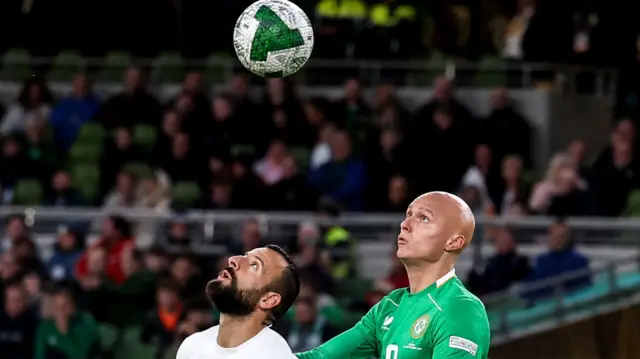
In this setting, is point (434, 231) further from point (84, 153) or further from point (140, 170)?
point (84, 153)

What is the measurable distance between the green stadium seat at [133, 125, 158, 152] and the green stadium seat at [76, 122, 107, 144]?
32 cm

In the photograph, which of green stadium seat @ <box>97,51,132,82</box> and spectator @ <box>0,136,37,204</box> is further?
green stadium seat @ <box>97,51,132,82</box>

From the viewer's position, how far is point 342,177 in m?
12.3

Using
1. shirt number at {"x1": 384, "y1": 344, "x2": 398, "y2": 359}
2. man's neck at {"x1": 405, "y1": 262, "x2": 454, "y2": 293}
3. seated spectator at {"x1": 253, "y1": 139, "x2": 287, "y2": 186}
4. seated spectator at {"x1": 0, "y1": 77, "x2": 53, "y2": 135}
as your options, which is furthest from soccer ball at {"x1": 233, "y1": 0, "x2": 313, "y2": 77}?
seated spectator at {"x1": 0, "y1": 77, "x2": 53, "y2": 135}

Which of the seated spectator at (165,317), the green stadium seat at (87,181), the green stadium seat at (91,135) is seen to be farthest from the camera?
the green stadium seat at (91,135)

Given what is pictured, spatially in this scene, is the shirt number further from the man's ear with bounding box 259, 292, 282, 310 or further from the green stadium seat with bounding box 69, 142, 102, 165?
the green stadium seat with bounding box 69, 142, 102, 165

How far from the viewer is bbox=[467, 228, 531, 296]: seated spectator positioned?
10.7 metres

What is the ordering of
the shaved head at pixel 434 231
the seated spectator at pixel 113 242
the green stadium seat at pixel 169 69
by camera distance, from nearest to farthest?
1. the shaved head at pixel 434 231
2. the seated spectator at pixel 113 242
3. the green stadium seat at pixel 169 69

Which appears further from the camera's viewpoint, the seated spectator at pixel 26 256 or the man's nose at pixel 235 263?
the seated spectator at pixel 26 256

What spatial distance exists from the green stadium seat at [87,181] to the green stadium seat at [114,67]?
2064mm

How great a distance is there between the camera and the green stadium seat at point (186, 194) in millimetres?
12453

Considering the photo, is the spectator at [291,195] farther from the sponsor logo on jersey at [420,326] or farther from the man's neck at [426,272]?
the sponsor logo on jersey at [420,326]

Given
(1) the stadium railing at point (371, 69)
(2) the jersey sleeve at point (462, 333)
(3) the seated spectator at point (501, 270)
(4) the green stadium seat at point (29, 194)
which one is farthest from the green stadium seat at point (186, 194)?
(2) the jersey sleeve at point (462, 333)

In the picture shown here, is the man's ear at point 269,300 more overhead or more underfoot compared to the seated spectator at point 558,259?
more overhead
